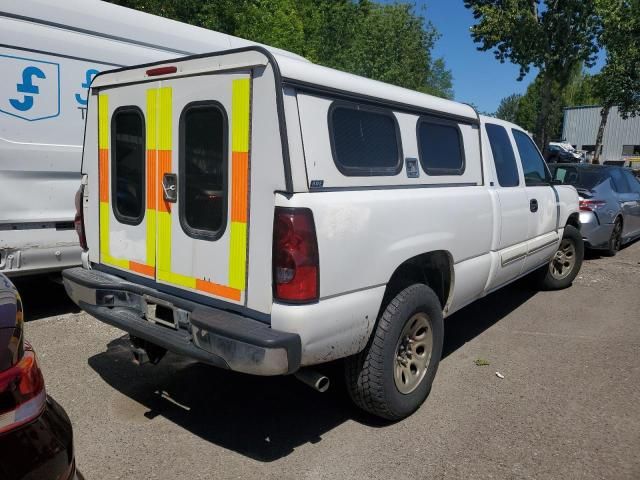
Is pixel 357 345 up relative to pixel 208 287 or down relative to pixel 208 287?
down

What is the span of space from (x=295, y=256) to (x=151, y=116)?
141 centimetres

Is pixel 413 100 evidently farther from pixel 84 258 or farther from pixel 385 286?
pixel 84 258

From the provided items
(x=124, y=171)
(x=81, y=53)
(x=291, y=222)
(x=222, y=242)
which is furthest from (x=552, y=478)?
(x=81, y=53)

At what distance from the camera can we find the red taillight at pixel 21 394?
1.70 metres

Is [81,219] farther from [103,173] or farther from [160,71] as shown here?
[160,71]

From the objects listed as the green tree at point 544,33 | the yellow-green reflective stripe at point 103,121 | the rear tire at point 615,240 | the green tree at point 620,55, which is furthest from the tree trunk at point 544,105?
the yellow-green reflective stripe at point 103,121

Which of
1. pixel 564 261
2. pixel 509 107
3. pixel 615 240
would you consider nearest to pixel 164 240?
pixel 564 261

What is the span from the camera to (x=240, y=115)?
2844 mm

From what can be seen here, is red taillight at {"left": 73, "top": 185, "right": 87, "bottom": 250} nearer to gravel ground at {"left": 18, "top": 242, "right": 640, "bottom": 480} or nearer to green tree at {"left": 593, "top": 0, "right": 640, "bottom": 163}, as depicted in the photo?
gravel ground at {"left": 18, "top": 242, "right": 640, "bottom": 480}

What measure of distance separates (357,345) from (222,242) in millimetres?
935

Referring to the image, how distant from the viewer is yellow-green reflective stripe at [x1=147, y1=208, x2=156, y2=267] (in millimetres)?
3387

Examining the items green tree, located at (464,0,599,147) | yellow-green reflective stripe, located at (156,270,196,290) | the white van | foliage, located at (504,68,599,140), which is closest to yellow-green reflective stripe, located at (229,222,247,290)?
yellow-green reflective stripe, located at (156,270,196,290)

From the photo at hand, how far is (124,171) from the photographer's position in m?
3.63

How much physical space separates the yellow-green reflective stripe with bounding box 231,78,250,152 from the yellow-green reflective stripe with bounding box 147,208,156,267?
84 centimetres
